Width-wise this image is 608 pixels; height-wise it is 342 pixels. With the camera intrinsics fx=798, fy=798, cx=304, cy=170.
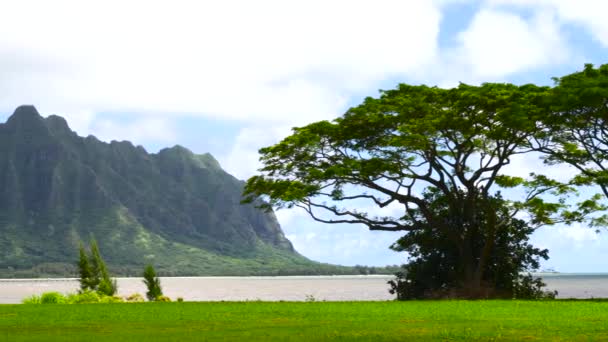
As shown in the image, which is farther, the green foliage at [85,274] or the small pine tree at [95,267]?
the small pine tree at [95,267]

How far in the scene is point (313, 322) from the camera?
26094 mm

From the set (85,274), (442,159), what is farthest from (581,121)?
(85,274)

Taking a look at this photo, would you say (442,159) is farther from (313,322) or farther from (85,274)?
(85,274)

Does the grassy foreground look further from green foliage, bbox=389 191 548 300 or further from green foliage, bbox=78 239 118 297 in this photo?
green foliage, bbox=78 239 118 297

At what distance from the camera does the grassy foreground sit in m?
21.5

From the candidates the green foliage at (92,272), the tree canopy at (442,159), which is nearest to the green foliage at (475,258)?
the tree canopy at (442,159)

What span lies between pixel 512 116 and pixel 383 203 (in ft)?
32.7

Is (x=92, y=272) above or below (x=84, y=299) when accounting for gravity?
above

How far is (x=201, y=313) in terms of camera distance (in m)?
30.2

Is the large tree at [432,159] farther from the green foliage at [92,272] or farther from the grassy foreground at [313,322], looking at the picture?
the green foliage at [92,272]

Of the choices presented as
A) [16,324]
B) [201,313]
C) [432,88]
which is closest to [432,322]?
[201,313]

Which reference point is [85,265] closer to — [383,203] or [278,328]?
[383,203]

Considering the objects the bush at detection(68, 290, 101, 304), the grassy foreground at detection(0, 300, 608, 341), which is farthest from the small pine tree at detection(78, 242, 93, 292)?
the grassy foreground at detection(0, 300, 608, 341)

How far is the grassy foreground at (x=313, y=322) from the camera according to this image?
70.6ft
